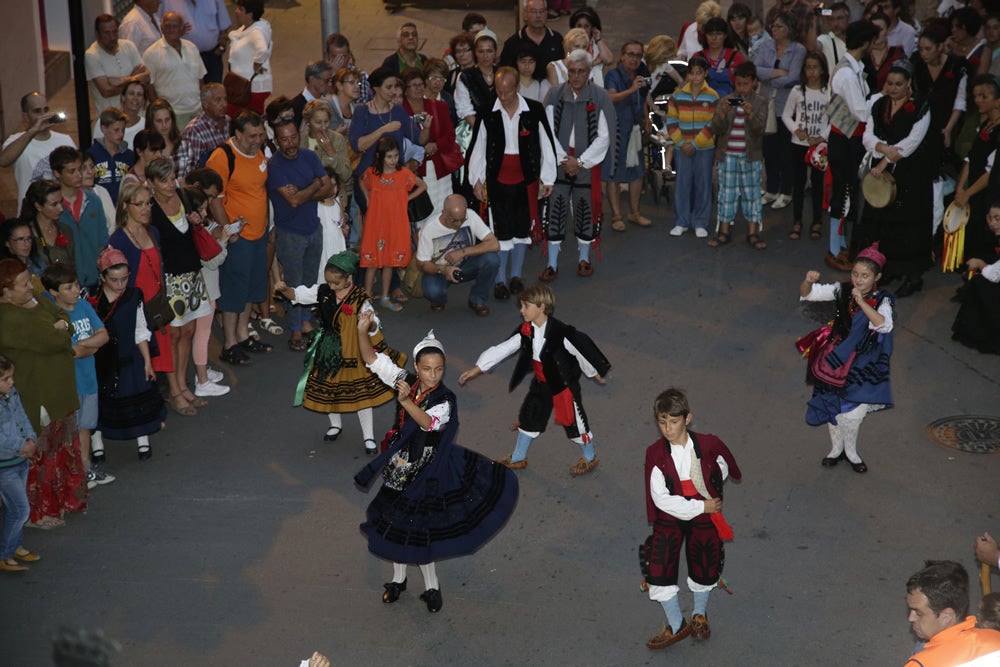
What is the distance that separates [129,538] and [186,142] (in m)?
4.03

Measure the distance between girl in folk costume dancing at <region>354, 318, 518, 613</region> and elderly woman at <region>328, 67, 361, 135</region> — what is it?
17.1ft

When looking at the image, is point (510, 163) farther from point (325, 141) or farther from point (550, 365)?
point (550, 365)

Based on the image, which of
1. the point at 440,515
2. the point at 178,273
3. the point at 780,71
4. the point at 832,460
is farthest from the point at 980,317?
the point at 178,273

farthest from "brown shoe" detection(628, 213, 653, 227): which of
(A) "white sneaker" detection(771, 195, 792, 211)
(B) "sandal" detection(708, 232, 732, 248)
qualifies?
(A) "white sneaker" detection(771, 195, 792, 211)

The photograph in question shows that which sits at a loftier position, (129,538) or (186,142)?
(186,142)

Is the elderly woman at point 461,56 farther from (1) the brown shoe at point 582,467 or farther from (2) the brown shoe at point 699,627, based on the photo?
(2) the brown shoe at point 699,627

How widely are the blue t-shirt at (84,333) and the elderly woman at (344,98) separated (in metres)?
4.04

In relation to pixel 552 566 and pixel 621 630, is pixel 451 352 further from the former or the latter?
pixel 621 630

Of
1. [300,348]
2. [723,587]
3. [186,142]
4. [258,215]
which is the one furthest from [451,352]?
[723,587]

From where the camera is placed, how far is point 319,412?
31.7ft

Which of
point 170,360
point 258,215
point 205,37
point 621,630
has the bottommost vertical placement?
point 621,630

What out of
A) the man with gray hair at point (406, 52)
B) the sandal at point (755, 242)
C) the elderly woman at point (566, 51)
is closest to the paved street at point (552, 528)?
the sandal at point (755, 242)

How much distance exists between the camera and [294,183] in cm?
1099

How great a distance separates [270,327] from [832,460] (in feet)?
17.1
